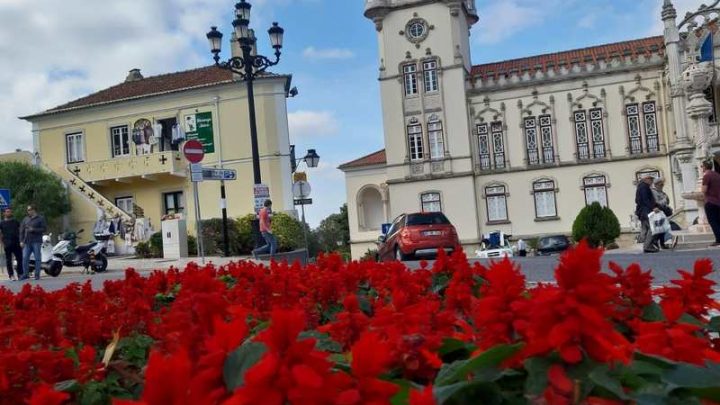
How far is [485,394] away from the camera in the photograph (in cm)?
120

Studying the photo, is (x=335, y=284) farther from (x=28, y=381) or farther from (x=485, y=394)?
(x=485, y=394)

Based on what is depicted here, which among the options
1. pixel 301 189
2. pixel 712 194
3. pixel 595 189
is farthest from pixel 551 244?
pixel 712 194

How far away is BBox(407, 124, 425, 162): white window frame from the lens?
4059cm

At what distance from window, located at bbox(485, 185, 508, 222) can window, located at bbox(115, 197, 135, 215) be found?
1988 cm

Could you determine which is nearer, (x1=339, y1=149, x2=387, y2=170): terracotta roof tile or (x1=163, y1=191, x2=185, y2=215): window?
(x1=163, y1=191, x2=185, y2=215): window

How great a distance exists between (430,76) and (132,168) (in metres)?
17.2

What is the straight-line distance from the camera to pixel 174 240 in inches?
965

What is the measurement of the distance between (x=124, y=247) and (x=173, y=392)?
3430 centimetres

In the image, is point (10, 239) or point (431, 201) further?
point (431, 201)

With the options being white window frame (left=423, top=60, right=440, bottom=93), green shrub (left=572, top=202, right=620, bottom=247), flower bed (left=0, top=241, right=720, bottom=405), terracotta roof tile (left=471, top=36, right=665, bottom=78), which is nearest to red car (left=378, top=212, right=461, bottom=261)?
green shrub (left=572, top=202, right=620, bottom=247)

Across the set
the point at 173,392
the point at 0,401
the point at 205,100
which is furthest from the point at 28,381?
the point at 205,100

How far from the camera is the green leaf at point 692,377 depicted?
1.14 m

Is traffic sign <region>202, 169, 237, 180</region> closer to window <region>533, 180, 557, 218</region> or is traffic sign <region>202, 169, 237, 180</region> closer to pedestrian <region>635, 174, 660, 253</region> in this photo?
pedestrian <region>635, 174, 660, 253</region>

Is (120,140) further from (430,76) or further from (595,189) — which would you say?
(595,189)
